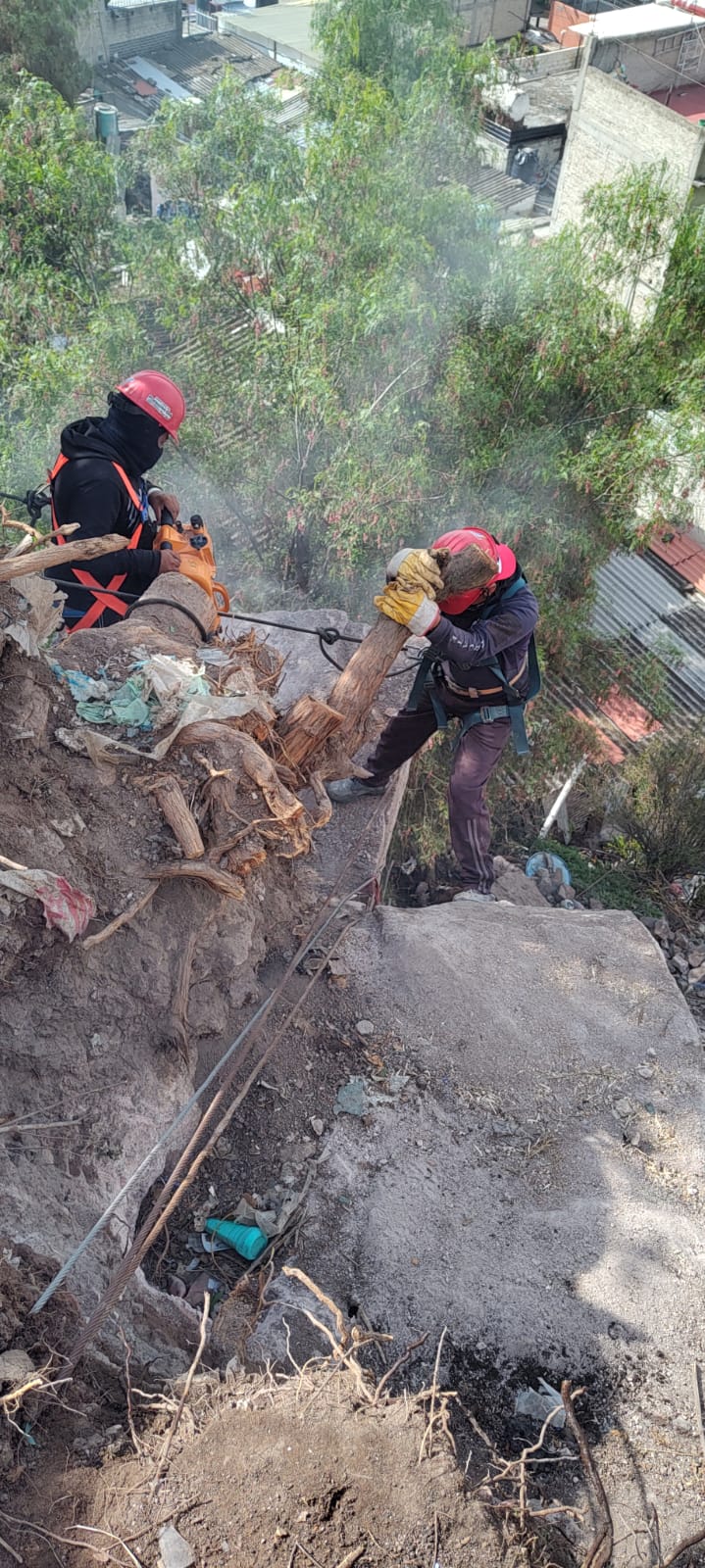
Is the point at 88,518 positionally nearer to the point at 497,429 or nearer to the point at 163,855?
the point at 163,855

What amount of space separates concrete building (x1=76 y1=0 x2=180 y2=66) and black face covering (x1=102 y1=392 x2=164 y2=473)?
26129 mm

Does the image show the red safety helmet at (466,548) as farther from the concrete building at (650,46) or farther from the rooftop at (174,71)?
the rooftop at (174,71)

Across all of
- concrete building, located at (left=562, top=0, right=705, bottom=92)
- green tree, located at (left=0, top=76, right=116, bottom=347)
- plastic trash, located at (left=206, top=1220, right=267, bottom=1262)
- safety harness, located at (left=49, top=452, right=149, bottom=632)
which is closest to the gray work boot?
safety harness, located at (left=49, top=452, right=149, bottom=632)

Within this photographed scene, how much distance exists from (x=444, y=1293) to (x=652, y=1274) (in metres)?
0.79

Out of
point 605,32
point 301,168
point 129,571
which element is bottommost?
point 129,571

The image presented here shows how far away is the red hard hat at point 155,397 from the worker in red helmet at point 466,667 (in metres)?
1.29

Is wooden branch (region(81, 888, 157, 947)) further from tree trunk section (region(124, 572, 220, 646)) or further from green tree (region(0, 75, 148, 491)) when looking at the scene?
green tree (region(0, 75, 148, 491))

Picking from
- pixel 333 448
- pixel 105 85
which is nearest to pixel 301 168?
pixel 333 448

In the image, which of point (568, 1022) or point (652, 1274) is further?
point (568, 1022)

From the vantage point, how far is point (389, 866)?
297 inches

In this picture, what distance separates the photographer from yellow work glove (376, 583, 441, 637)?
4434mm

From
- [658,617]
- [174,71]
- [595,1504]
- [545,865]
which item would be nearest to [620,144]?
[658,617]

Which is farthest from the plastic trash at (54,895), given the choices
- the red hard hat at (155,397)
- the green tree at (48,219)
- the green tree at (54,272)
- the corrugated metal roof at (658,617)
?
the corrugated metal roof at (658,617)

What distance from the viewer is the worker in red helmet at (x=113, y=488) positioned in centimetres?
468
